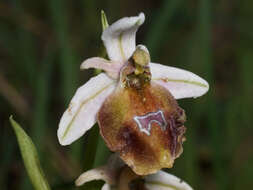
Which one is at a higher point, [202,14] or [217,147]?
[202,14]

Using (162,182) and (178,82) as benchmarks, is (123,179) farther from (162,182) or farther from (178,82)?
(178,82)

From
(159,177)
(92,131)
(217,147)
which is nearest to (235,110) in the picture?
(217,147)

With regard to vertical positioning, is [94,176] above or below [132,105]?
below

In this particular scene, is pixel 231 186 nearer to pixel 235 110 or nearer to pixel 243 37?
pixel 235 110

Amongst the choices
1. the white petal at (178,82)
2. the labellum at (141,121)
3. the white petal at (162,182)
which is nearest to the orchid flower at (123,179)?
the white petal at (162,182)

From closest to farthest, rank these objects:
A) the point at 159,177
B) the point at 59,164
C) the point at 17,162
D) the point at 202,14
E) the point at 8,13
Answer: the point at 159,177 → the point at 202,14 → the point at 59,164 → the point at 17,162 → the point at 8,13

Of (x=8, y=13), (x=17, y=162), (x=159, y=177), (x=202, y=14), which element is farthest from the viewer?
(x=8, y=13)

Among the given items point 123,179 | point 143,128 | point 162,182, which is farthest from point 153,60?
point 143,128
